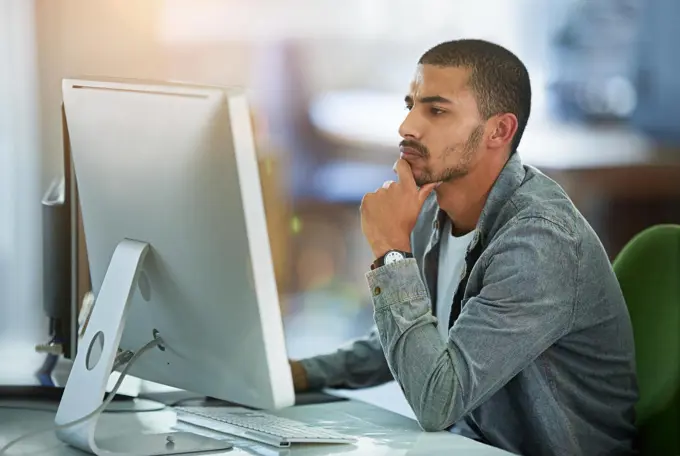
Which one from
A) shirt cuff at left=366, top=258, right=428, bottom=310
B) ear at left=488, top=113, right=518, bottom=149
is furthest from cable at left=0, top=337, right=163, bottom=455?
ear at left=488, top=113, right=518, bottom=149

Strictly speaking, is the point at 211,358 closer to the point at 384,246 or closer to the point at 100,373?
the point at 100,373

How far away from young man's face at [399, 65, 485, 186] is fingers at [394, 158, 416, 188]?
2 centimetres

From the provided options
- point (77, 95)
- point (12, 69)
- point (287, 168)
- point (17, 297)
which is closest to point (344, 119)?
point (287, 168)

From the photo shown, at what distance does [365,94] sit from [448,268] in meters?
2.69

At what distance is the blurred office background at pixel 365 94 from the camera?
12.8 ft

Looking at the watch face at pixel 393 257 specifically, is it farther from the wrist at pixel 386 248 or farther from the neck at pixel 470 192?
the neck at pixel 470 192

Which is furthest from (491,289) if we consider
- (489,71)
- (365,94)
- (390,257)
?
(365,94)

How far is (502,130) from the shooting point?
154 cm

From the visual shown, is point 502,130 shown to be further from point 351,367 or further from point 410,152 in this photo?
point 351,367

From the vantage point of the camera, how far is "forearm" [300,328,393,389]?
5.35 feet

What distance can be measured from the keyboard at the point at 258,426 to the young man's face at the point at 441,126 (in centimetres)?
41

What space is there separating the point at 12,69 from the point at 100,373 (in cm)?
242

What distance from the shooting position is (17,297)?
2754mm

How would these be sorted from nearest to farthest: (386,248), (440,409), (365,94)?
(440,409)
(386,248)
(365,94)
